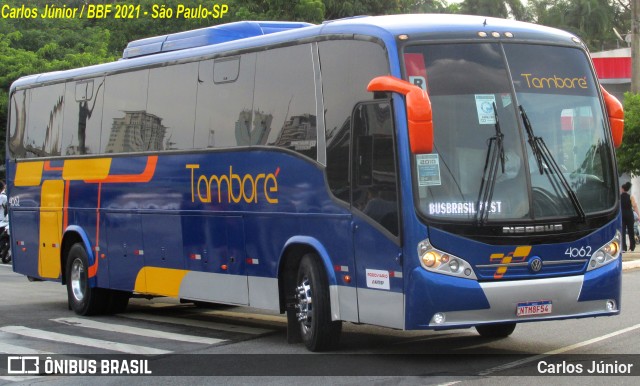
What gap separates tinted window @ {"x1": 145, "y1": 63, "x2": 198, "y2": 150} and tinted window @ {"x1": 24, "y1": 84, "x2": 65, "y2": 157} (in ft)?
9.34

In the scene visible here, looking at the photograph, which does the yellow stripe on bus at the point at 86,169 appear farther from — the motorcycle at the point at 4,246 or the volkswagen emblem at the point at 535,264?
the motorcycle at the point at 4,246

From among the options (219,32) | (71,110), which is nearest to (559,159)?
(219,32)

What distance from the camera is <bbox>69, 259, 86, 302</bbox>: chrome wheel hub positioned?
16.8 metres

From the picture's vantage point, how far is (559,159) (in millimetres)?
10742

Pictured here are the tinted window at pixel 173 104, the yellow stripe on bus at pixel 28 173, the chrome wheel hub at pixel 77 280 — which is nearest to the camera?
the tinted window at pixel 173 104

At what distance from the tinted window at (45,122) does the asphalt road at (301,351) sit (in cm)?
276

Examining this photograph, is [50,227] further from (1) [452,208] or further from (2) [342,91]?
(1) [452,208]

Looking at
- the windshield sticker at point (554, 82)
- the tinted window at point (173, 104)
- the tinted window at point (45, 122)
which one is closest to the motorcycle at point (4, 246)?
the tinted window at point (45, 122)

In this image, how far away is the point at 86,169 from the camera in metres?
16.6

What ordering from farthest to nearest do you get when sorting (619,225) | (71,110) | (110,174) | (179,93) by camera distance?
(71,110)
(110,174)
(179,93)
(619,225)

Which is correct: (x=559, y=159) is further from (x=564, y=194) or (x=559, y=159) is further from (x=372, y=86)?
(x=372, y=86)

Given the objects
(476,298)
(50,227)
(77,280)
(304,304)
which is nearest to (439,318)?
(476,298)

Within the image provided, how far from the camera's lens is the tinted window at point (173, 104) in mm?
14250

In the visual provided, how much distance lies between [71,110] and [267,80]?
213 inches
